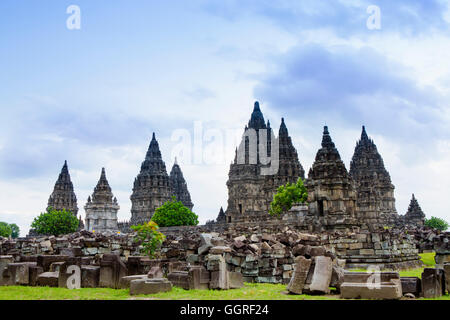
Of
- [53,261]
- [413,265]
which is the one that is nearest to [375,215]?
[413,265]

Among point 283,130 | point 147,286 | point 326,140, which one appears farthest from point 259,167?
point 147,286

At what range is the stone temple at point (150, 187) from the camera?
77562 mm

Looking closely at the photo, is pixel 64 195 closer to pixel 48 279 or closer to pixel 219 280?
pixel 48 279

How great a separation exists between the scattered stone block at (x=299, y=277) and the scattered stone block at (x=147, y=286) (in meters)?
2.46

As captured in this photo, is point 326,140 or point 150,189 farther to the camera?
point 150,189

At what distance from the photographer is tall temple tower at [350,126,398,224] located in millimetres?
59781

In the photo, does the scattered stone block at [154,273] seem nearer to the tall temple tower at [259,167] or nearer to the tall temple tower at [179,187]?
the tall temple tower at [259,167]

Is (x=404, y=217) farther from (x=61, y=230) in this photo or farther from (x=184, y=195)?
(x=61, y=230)

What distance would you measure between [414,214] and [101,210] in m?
48.0

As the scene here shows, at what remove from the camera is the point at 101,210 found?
68188 millimetres

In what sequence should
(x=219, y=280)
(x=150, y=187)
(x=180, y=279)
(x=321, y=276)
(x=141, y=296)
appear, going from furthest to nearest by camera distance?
(x=150, y=187), (x=180, y=279), (x=219, y=280), (x=321, y=276), (x=141, y=296)

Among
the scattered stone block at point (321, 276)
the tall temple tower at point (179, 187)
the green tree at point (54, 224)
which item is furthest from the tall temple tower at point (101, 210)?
the scattered stone block at point (321, 276)

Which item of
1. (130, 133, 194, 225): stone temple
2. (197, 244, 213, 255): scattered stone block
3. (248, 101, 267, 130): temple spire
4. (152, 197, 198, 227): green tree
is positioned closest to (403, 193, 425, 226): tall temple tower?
(248, 101, 267, 130): temple spire
